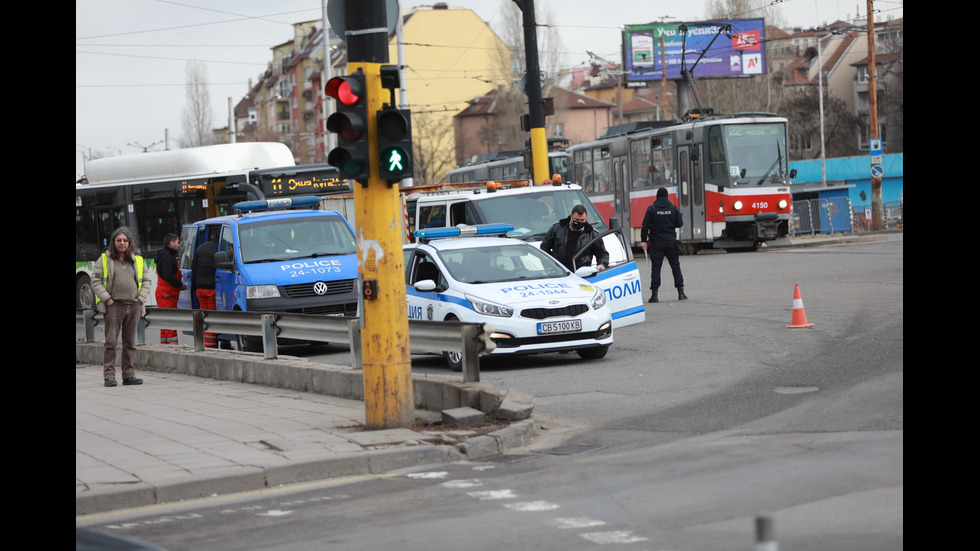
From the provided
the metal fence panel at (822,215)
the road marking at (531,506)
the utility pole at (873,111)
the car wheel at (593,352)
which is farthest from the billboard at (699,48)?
the road marking at (531,506)

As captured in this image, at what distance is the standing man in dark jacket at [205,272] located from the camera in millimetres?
18656

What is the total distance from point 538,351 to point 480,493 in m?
6.60

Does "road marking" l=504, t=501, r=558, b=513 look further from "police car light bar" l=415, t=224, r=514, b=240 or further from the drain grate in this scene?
"police car light bar" l=415, t=224, r=514, b=240

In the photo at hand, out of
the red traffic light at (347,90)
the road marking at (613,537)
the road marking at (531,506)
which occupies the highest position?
the red traffic light at (347,90)

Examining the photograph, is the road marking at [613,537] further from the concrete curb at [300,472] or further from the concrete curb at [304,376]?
the concrete curb at [304,376]

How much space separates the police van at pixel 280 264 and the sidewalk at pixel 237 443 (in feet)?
14.7

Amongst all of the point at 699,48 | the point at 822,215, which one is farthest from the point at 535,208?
the point at 699,48

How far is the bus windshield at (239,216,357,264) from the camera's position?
728 inches

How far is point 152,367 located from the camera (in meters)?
17.3

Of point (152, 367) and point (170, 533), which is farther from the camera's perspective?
point (152, 367)

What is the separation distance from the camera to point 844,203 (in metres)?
45.7
